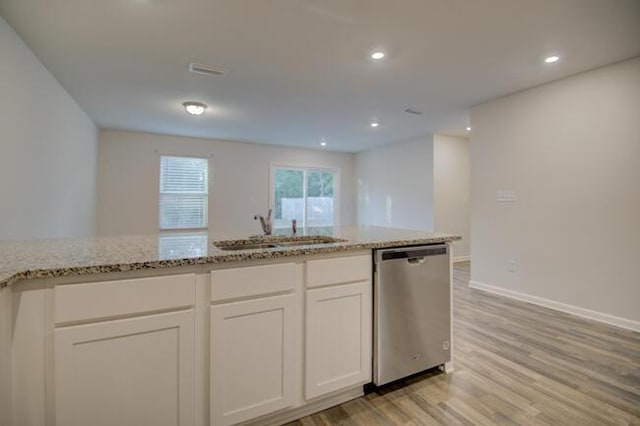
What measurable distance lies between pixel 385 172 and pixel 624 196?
4.19m

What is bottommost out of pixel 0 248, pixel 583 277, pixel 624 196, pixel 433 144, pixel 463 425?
pixel 463 425

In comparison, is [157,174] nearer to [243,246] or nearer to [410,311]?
[243,246]

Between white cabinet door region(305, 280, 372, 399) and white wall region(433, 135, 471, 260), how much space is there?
4257mm

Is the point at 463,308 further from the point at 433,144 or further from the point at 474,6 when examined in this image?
the point at 433,144

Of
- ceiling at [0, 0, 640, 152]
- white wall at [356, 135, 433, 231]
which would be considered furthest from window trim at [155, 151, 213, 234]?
white wall at [356, 135, 433, 231]

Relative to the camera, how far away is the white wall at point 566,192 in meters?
2.80

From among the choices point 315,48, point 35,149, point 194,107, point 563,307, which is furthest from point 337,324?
point 194,107

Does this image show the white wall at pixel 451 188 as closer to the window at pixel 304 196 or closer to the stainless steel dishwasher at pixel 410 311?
the window at pixel 304 196

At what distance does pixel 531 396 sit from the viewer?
71.5 inches

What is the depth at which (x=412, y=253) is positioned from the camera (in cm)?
191

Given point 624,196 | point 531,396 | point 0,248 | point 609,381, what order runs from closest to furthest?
point 0,248 → point 531,396 → point 609,381 → point 624,196

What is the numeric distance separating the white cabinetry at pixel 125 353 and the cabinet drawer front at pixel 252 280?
0.11 metres

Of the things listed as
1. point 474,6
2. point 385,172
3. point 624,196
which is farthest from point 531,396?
point 385,172

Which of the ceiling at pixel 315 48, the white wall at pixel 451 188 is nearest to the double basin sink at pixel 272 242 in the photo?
→ the ceiling at pixel 315 48
